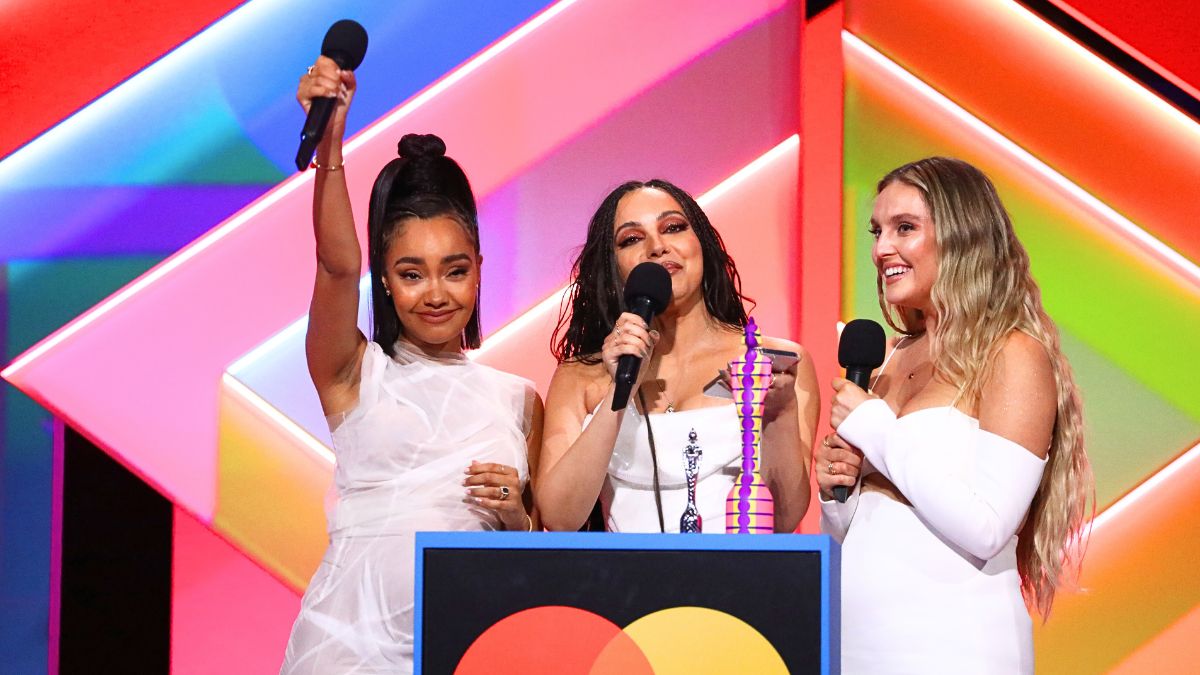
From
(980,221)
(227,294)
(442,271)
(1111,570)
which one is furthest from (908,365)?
(227,294)

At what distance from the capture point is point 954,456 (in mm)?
2244

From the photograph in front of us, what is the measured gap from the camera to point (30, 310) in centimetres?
360

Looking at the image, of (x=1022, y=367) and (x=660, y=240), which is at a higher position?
(x=660, y=240)

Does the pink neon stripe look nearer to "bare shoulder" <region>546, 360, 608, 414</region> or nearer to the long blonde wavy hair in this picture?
"bare shoulder" <region>546, 360, 608, 414</region>

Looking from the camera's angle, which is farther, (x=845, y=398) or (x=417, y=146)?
(x=417, y=146)

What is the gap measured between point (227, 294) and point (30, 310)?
0.52 m

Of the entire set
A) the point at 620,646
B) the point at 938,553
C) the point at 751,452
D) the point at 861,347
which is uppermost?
the point at 861,347

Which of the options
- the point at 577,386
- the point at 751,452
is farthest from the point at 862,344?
the point at 577,386

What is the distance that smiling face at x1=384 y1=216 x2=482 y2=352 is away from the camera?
2604mm

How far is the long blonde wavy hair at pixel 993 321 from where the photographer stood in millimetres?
2336

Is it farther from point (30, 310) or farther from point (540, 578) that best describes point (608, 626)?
point (30, 310)

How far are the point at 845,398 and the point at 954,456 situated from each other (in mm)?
201

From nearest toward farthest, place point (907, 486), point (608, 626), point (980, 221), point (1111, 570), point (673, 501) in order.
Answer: point (608, 626) → point (907, 486) → point (980, 221) → point (673, 501) → point (1111, 570)

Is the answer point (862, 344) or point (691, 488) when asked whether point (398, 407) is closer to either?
point (691, 488)
